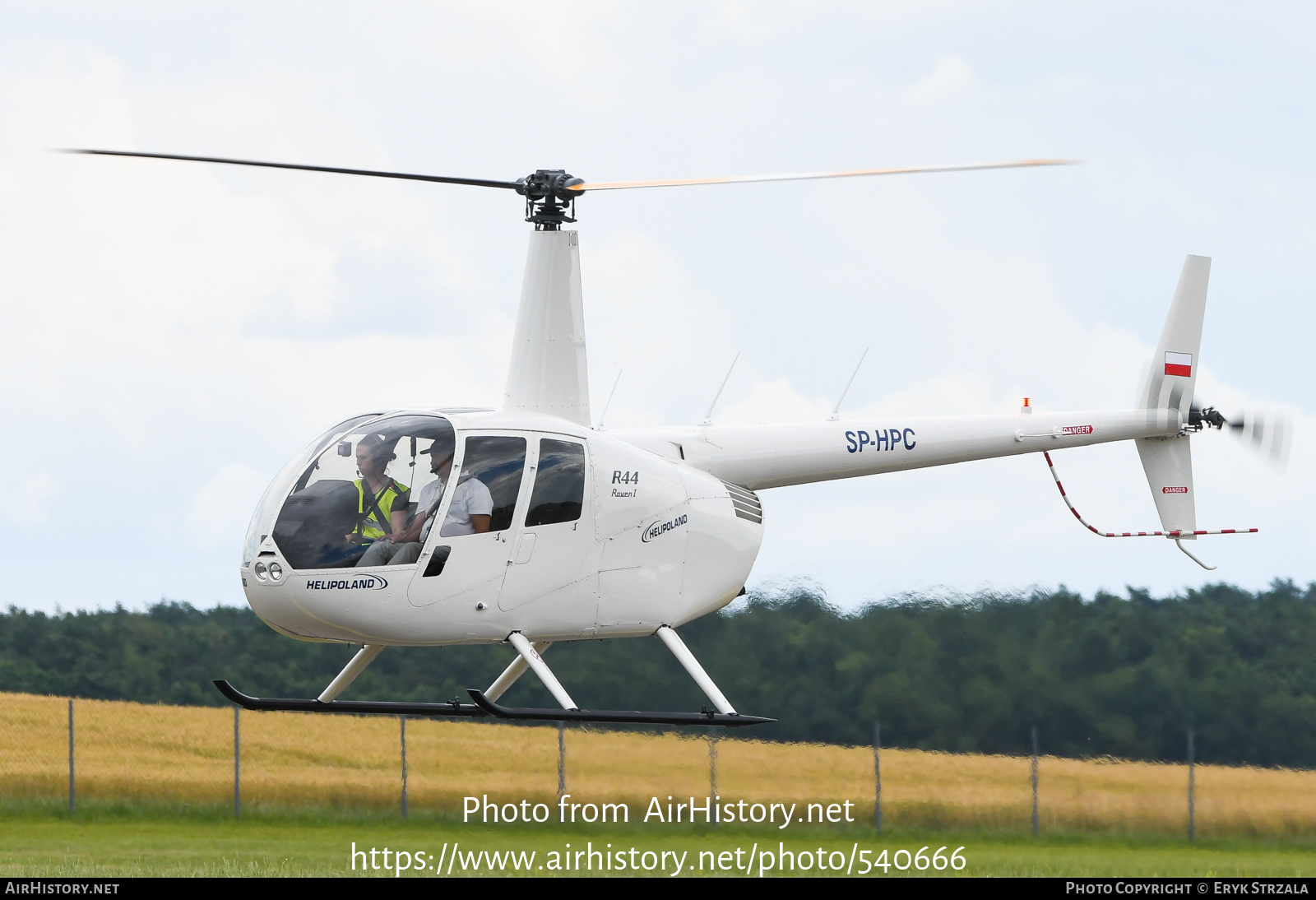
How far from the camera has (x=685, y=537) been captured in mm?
13258

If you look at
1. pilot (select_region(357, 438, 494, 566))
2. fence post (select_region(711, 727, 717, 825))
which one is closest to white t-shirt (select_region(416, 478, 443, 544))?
pilot (select_region(357, 438, 494, 566))

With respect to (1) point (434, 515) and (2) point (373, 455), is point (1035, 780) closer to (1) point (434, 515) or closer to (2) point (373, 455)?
(1) point (434, 515)

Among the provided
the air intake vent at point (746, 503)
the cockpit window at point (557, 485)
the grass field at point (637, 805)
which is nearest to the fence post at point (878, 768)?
the grass field at point (637, 805)

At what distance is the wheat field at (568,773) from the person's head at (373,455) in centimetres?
1647

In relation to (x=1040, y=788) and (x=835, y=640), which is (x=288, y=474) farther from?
(x=1040, y=788)

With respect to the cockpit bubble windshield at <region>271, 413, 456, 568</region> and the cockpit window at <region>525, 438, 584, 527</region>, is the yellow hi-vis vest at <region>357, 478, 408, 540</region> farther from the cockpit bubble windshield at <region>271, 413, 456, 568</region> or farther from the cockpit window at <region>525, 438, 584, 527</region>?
the cockpit window at <region>525, 438, 584, 527</region>

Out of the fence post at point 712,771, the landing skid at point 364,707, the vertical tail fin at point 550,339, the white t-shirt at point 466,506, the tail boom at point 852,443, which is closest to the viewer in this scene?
the white t-shirt at point 466,506

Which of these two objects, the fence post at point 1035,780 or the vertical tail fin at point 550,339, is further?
the fence post at point 1035,780

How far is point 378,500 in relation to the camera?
1162cm

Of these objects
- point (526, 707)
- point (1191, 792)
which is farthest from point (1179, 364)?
point (1191, 792)

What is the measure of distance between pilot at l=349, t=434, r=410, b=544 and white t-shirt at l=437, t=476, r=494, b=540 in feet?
0.61

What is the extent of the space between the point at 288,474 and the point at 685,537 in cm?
333

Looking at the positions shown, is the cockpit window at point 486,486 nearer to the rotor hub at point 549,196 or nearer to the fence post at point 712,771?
the rotor hub at point 549,196

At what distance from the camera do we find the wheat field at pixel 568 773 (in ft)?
87.1
